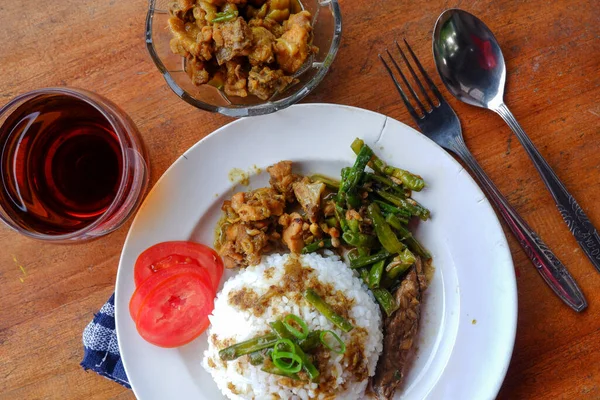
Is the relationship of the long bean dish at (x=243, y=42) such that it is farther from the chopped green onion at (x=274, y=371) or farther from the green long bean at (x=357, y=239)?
the chopped green onion at (x=274, y=371)

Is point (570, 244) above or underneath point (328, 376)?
above

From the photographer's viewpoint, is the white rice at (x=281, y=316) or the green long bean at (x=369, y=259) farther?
the green long bean at (x=369, y=259)

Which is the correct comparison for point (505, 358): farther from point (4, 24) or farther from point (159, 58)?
point (4, 24)

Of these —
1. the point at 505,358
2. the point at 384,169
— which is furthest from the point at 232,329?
the point at 505,358

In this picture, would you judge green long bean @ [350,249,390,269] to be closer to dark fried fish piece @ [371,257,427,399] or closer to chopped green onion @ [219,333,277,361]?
dark fried fish piece @ [371,257,427,399]

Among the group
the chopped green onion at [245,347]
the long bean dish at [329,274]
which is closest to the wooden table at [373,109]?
the long bean dish at [329,274]
